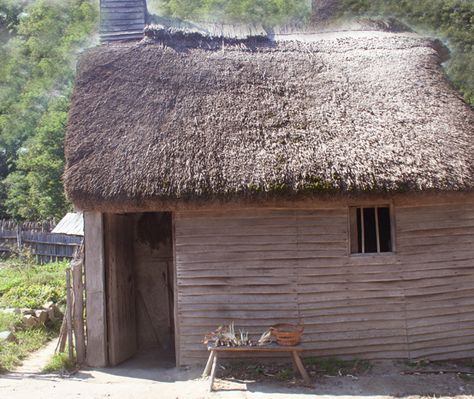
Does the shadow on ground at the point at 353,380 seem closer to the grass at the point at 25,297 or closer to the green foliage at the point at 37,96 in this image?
the grass at the point at 25,297

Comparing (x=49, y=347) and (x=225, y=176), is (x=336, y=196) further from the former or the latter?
(x=49, y=347)

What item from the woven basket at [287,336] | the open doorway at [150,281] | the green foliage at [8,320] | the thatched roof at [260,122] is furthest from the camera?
the open doorway at [150,281]

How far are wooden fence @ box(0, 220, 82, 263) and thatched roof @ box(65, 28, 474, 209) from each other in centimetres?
904

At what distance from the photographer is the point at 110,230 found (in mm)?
8148

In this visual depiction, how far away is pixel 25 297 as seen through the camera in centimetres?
1097

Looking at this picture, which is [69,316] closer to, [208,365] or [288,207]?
[208,365]

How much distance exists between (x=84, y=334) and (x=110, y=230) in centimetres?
145

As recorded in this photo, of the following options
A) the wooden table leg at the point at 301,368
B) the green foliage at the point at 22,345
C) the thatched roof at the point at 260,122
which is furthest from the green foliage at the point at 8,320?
the wooden table leg at the point at 301,368

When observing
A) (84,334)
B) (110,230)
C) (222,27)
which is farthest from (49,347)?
(222,27)

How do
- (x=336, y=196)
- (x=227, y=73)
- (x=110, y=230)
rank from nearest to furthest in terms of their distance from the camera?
(x=336, y=196) → (x=110, y=230) → (x=227, y=73)

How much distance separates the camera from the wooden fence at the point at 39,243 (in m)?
16.9

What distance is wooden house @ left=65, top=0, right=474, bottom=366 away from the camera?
7160 mm

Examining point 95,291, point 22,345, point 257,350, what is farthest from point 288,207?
point 22,345

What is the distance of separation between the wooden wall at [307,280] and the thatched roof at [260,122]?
2.14ft
